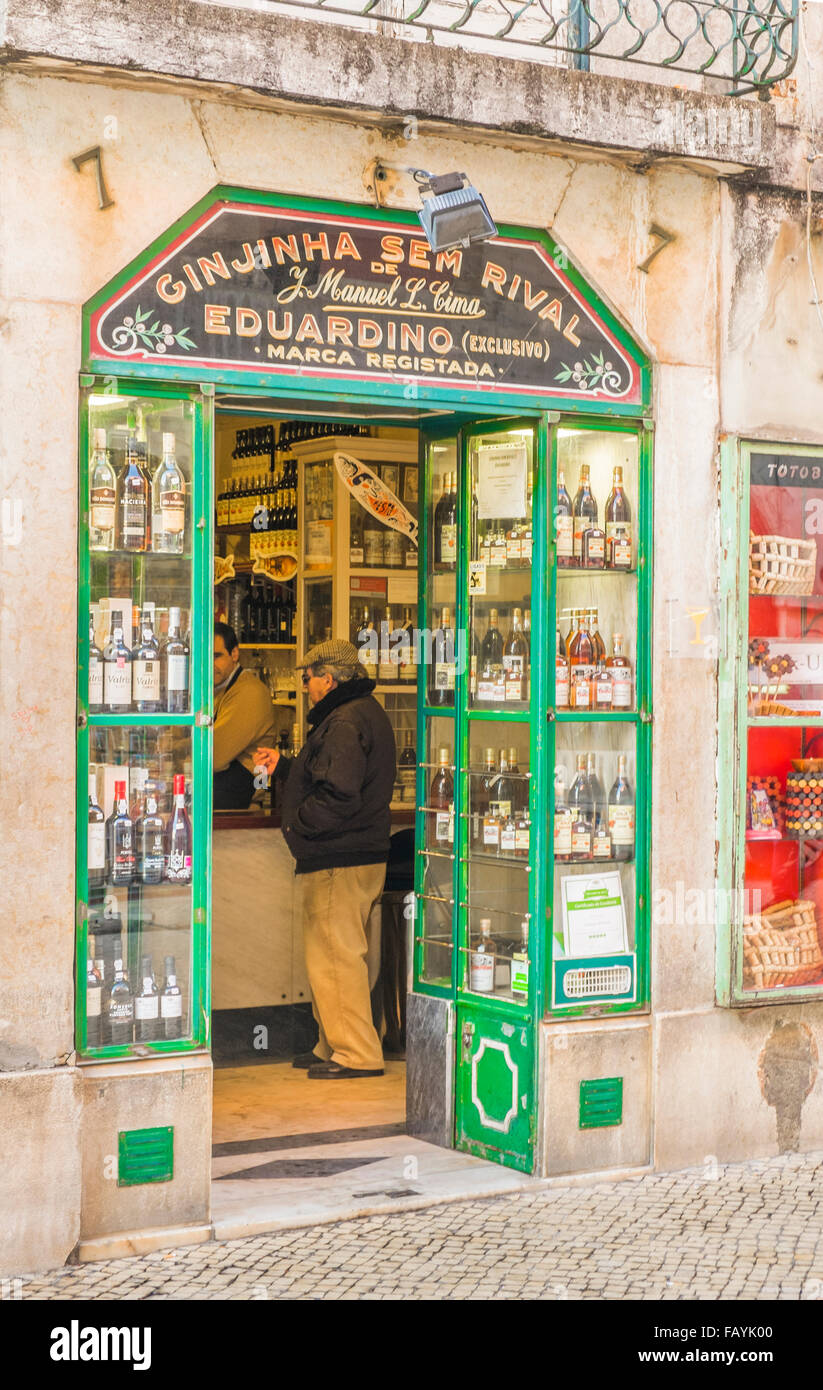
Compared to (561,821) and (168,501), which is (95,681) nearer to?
Result: (168,501)

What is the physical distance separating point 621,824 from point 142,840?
2.18 m

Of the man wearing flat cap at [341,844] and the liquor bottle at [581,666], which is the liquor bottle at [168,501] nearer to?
the liquor bottle at [581,666]

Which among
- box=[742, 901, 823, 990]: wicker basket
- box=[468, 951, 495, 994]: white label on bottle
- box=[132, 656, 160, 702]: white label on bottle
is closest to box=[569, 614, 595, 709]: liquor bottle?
box=[468, 951, 495, 994]: white label on bottle

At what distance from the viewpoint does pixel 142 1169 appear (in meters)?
6.23

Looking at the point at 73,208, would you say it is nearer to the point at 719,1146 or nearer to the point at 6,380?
the point at 6,380

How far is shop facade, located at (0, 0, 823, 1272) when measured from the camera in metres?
6.08

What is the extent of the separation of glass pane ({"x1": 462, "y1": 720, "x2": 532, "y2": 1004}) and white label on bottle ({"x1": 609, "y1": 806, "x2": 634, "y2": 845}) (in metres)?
0.39

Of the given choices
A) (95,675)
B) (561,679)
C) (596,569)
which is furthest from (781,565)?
(95,675)

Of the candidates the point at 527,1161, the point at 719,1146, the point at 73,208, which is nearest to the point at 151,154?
the point at 73,208

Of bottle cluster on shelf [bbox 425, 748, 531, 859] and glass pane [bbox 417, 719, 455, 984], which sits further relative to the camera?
glass pane [bbox 417, 719, 455, 984]

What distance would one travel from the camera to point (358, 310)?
22.1 ft

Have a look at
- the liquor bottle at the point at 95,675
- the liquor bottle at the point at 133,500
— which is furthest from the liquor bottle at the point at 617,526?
the liquor bottle at the point at 95,675

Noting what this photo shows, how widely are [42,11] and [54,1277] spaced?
434cm

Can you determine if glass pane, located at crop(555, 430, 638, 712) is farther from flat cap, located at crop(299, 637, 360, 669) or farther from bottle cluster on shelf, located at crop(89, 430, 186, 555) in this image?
flat cap, located at crop(299, 637, 360, 669)
